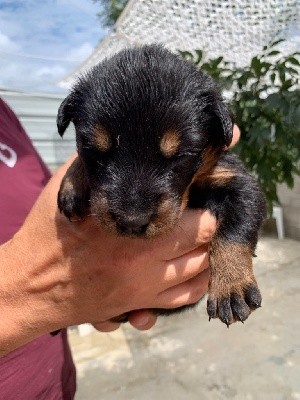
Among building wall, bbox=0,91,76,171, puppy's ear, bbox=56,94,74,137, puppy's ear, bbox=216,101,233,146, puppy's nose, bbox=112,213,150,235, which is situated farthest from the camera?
building wall, bbox=0,91,76,171

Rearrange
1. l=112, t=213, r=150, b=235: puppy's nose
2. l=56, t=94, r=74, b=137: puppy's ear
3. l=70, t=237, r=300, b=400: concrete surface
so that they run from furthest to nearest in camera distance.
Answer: l=70, t=237, r=300, b=400: concrete surface, l=56, t=94, r=74, b=137: puppy's ear, l=112, t=213, r=150, b=235: puppy's nose

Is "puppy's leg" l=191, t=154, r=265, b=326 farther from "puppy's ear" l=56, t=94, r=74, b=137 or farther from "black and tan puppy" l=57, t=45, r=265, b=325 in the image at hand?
"puppy's ear" l=56, t=94, r=74, b=137

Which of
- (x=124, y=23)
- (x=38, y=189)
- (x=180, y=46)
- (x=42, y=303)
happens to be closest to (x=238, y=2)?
(x=180, y=46)

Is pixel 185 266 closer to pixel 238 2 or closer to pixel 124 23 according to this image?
pixel 238 2

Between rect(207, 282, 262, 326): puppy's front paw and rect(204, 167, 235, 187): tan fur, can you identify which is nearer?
rect(207, 282, 262, 326): puppy's front paw

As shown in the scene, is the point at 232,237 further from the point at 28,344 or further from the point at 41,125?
the point at 41,125

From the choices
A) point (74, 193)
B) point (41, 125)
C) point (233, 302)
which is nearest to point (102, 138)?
point (74, 193)

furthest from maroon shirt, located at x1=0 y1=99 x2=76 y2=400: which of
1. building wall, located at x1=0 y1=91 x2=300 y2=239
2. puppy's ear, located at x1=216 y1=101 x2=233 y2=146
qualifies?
building wall, located at x1=0 y1=91 x2=300 y2=239
